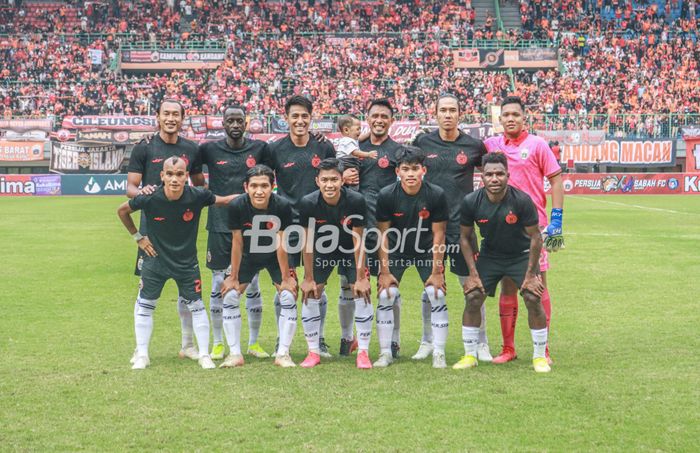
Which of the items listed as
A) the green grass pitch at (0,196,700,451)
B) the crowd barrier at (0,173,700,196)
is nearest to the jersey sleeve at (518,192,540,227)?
the green grass pitch at (0,196,700,451)

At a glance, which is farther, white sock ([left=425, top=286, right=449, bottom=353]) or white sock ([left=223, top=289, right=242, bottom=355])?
white sock ([left=223, top=289, right=242, bottom=355])

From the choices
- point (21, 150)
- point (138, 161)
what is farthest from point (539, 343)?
point (21, 150)

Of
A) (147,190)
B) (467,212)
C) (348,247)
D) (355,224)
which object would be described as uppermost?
(147,190)

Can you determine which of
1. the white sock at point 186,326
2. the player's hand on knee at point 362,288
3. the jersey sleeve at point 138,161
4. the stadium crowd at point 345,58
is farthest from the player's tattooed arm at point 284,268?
the stadium crowd at point 345,58

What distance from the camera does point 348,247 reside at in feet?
26.6

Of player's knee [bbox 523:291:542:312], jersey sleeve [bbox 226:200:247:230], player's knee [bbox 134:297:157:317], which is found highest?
jersey sleeve [bbox 226:200:247:230]

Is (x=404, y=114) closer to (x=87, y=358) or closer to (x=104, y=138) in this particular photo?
(x=104, y=138)

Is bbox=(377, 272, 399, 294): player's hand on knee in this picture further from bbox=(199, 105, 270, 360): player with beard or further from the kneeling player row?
bbox=(199, 105, 270, 360): player with beard

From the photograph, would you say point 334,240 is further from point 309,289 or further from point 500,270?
point 500,270

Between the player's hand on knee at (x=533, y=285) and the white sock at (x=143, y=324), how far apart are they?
344 cm

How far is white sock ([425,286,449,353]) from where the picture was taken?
788 cm

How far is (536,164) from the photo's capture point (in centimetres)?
812

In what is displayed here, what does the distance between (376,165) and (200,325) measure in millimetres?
2270

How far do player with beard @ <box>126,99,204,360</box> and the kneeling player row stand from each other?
0.37m
